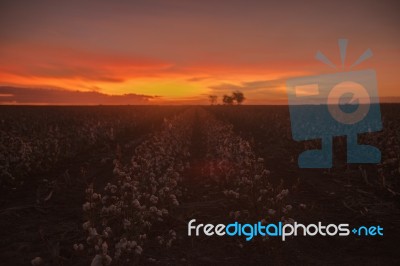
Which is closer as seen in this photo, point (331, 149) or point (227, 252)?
point (227, 252)

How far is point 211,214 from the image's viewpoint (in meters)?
8.23

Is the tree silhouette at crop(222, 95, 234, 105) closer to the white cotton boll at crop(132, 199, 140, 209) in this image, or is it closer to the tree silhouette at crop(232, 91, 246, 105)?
the tree silhouette at crop(232, 91, 246, 105)

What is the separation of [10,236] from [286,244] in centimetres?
491

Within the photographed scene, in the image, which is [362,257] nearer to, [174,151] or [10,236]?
[10,236]

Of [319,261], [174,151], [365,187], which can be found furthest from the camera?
[174,151]

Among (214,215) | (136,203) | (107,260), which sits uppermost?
(136,203)

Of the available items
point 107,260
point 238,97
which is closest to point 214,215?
point 107,260

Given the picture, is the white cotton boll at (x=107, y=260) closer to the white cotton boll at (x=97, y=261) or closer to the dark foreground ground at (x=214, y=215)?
the white cotton boll at (x=97, y=261)

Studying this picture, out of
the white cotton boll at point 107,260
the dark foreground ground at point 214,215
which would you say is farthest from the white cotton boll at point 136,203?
the white cotton boll at point 107,260

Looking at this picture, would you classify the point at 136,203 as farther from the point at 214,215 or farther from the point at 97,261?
the point at 214,215

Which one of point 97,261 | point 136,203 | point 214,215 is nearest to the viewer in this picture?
point 97,261

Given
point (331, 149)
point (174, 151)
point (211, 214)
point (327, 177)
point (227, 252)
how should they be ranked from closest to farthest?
point (227, 252) → point (211, 214) → point (327, 177) → point (174, 151) → point (331, 149)

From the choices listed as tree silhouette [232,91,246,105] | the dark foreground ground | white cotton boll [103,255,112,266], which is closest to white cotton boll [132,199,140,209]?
the dark foreground ground

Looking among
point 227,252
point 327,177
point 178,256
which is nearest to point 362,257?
point 227,252
